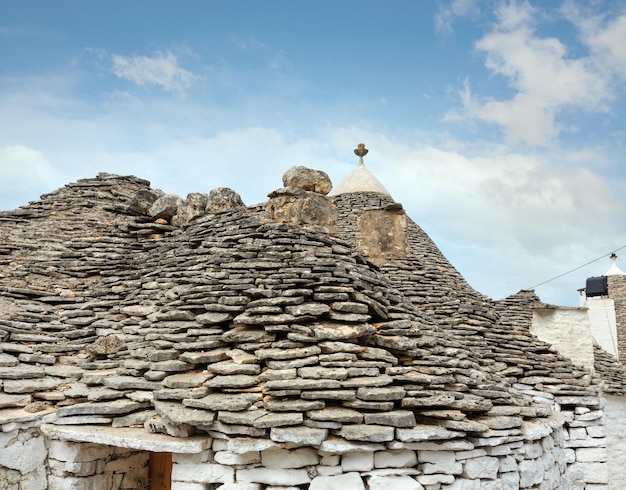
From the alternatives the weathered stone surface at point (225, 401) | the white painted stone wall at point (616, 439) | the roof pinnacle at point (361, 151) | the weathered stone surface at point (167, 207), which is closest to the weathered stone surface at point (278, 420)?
the weathered stone surface at point (225, 401)

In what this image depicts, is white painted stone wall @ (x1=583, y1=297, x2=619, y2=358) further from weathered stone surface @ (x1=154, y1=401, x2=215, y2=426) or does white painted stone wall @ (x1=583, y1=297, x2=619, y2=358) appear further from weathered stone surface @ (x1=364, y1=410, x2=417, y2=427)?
weathered stone surface @ (x1=154, y1=401, x2=215, y2=426)

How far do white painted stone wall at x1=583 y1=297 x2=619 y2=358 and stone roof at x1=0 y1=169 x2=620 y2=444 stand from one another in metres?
10.0

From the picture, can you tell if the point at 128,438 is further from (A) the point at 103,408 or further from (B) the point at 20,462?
(B) the point at 20,462

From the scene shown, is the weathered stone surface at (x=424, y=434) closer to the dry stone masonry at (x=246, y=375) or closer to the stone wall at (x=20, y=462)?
the dry stone masonry at (x=246, y=375)

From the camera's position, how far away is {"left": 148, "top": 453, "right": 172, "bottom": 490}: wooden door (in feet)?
20.7

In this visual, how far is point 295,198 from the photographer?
23.5 ft

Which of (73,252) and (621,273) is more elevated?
(621,273)

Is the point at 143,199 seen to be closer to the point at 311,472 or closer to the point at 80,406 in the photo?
the point at 80,406

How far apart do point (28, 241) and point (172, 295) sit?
421 cm

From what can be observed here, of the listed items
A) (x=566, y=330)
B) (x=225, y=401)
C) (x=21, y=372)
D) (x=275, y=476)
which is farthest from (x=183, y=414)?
(x=566, y=330)

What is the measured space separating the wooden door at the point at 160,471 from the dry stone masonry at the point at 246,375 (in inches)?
1.1

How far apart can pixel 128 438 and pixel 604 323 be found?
17985mm

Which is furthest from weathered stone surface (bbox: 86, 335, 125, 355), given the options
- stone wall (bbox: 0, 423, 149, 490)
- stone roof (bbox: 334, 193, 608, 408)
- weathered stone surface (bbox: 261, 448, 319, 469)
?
stone roof (bbox: 334, 193, 608, 408)

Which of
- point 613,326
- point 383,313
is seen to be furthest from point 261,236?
point 613,326
